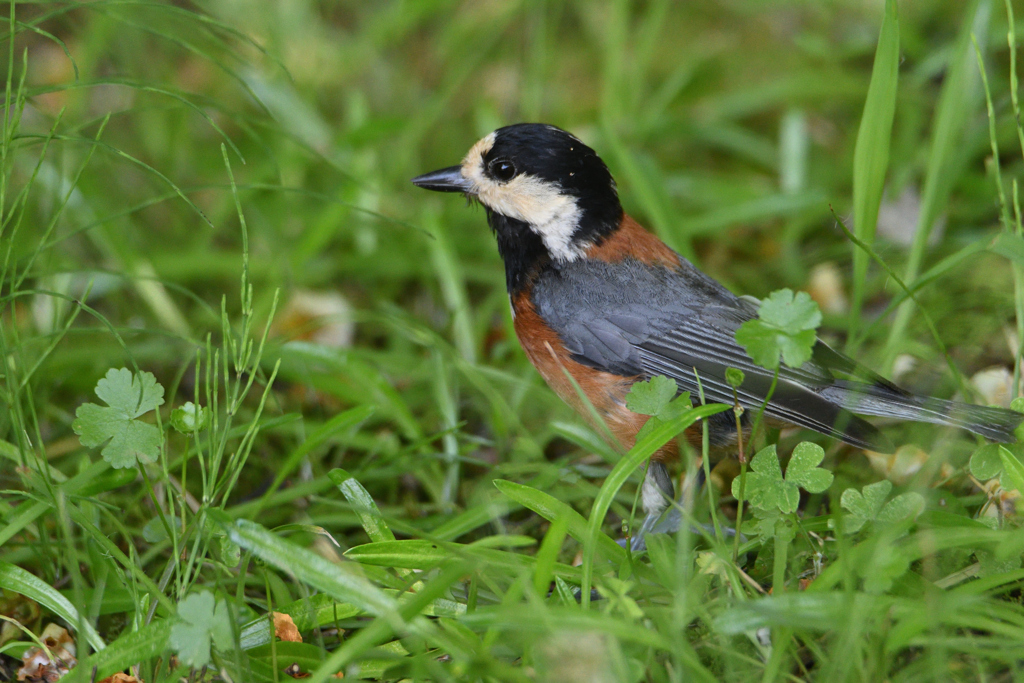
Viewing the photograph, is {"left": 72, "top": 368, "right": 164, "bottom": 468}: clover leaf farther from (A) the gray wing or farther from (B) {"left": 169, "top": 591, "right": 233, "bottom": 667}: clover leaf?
(A) the gray wing

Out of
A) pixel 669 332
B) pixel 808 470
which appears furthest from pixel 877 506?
pixel 669 332

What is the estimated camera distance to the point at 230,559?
2.12m

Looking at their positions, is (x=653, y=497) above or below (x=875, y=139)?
below

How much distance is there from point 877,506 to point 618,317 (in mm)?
1032

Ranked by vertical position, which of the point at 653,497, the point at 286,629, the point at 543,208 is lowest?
the point at 286,629

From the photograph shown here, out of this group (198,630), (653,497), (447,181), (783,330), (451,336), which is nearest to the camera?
(198,630)

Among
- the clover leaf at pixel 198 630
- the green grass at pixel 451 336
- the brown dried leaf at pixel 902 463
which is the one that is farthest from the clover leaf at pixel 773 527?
the clover leaf at pixel 198 630

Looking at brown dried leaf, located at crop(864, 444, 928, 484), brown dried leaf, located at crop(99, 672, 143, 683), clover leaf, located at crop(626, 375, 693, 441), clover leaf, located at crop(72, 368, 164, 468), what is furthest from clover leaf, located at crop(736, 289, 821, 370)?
brown dried leaf, located at crop(99, 672, 143, 683)

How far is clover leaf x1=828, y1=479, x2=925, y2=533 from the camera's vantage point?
81.7 inches

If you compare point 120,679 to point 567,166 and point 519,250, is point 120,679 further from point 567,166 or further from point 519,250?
point 567,166

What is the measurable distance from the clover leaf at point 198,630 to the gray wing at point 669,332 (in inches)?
55.9

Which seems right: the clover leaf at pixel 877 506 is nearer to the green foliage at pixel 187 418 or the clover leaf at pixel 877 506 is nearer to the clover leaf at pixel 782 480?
the clover leaf at pixel 782 480

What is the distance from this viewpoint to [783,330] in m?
2.07

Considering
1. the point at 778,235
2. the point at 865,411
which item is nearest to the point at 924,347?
the point at 865,411
